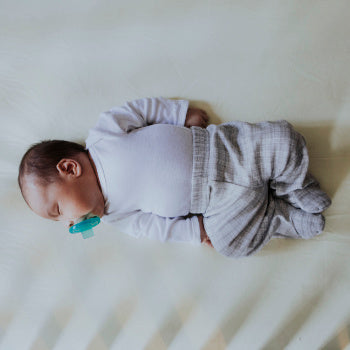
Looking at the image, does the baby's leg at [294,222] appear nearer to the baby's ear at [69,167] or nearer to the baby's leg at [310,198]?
the baby's leg at [310,198]

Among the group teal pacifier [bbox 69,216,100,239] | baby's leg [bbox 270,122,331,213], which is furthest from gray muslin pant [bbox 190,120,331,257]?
teal pacifier [bbox 69,216,100,239]

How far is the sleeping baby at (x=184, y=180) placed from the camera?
815mm

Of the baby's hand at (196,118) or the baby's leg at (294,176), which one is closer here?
the baby's leg at (294,176)

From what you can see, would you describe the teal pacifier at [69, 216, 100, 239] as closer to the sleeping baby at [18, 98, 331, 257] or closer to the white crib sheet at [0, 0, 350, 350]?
the sleeping baby at [18, 98, 331, 257]

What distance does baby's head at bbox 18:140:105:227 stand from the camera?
0.81 m

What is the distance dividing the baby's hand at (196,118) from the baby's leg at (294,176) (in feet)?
0.78

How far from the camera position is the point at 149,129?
90cm

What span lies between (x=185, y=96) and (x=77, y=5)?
476 mm

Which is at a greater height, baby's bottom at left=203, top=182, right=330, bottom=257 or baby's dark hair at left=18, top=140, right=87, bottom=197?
baby's bottom at left=203, top=182, right=330, bottom=257

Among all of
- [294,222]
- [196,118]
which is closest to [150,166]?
[196,118]

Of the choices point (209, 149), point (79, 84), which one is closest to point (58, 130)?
point (79, 84)

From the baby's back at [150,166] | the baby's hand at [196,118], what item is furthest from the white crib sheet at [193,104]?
the baby's back at [150,166]

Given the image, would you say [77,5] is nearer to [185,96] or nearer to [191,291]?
[185,96]

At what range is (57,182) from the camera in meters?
0.81
